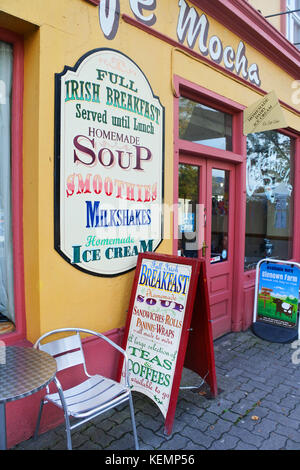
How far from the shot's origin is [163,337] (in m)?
2.86

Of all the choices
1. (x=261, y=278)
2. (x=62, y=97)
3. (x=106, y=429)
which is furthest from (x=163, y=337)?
(x=261, y=278)

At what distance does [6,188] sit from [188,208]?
2.16 metres

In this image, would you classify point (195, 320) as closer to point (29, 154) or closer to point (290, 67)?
point (29, 154)

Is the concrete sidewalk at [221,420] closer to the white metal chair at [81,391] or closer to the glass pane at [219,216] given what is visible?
the white metal chair at [81,391]

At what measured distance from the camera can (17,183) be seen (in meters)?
2.66

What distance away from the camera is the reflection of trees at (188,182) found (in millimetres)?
4012

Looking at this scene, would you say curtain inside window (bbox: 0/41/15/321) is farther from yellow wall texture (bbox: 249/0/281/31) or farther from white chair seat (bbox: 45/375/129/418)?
yellow wall texture (bbox: 249/0/281/31)

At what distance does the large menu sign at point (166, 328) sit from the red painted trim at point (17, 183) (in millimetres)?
942

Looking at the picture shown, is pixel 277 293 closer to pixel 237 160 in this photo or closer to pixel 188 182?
pixel 237 160

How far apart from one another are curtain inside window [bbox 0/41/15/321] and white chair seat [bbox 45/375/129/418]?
30.7 inches

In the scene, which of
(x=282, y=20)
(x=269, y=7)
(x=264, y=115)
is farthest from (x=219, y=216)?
(x=282, y=20)

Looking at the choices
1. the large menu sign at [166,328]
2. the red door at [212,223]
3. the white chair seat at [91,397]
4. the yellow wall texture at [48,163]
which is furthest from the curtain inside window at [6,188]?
the red door at [212,223]

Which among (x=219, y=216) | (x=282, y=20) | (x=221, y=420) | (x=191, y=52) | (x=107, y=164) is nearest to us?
(x=221, y=420)

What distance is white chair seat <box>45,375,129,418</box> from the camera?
7.00 feet
